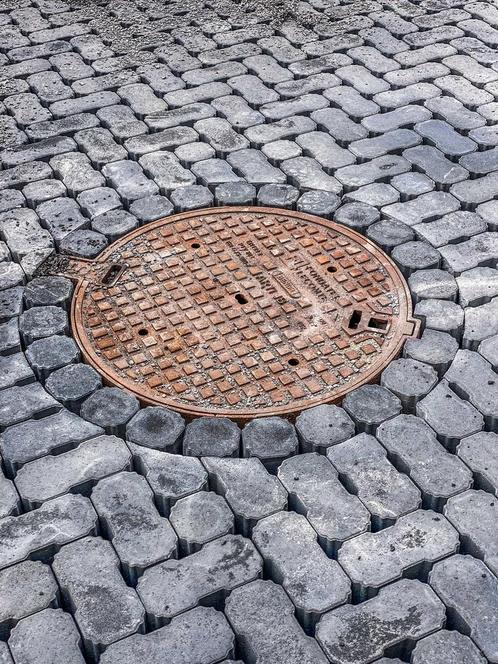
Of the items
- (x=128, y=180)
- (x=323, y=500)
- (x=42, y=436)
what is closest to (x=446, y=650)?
(x=323, y=500)

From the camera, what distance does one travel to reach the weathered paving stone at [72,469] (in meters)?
3.85

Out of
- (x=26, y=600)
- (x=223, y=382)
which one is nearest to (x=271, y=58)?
(x=223, y=382)

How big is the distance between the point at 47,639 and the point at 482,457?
6.34 ft

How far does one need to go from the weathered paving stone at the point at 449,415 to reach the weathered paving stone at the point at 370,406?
0.13m

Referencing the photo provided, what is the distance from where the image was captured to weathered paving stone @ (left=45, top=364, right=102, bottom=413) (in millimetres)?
4230

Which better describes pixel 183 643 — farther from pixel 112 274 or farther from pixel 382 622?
pixel 112 274

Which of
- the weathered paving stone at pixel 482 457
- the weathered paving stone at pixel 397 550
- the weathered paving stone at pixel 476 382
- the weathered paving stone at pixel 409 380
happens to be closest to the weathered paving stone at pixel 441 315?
the weathered paving stone at pixel 476 382

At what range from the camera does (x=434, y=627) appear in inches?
132

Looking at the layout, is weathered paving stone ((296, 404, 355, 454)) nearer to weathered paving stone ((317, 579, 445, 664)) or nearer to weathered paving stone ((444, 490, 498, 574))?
weathered paving stone ((444, 490, 498, 574))

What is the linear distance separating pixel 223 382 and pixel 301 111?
259cm

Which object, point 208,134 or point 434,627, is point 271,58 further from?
point 434,627

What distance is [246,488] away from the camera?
12.6ft

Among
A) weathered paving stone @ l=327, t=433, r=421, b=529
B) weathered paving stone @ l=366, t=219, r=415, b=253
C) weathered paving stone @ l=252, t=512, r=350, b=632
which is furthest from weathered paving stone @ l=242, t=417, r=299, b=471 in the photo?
weathered paving stone @ l=366, t=219, r=415, b=253

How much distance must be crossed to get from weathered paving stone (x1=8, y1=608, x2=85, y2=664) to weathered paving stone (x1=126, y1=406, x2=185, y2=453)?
2.82 ft
